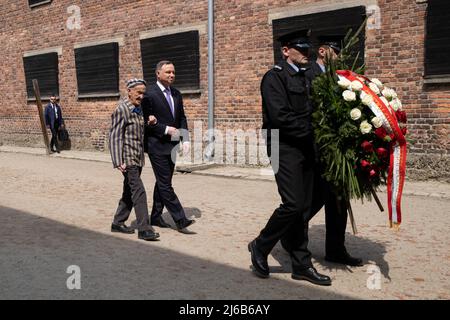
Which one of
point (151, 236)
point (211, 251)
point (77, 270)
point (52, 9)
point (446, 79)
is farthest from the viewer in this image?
point (52, 9)

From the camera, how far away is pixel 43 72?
16.9 meters

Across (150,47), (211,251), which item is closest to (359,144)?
(211,251)

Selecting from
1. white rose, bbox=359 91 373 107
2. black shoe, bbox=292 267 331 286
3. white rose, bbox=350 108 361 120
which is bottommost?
black shoe, bbox=292 267 331 286

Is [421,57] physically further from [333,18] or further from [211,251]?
[211,251]

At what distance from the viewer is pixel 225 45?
1157 cm

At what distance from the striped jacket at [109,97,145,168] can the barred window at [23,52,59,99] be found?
39.7ft

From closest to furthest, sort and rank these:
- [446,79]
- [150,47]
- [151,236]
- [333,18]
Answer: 1. [151,236]
2. [446,79]
3. [333,18]
4. [150,47]

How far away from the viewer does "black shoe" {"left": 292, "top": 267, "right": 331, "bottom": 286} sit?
392 cm

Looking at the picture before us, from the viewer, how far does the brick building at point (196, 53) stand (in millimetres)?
8680

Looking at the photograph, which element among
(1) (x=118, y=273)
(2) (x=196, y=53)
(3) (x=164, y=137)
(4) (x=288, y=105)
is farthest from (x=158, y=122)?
(2) (x=196, y=53)

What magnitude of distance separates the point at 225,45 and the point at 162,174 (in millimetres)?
6639

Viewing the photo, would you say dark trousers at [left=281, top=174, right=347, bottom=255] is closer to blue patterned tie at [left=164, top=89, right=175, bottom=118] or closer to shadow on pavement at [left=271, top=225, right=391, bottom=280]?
shadow on pavement at [left=271, top=225, right=391, bottom=280]

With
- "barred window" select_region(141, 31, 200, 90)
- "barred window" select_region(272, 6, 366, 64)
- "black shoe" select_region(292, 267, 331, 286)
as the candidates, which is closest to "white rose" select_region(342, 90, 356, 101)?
"black shoe" select_region(292, 267, 331, 286)

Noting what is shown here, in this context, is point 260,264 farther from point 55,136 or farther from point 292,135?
point 55,136
